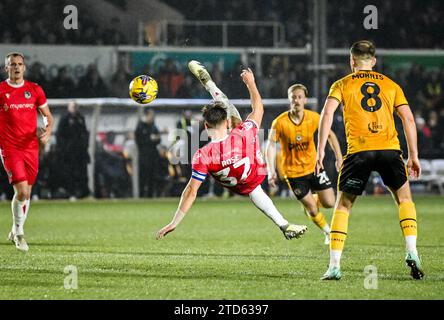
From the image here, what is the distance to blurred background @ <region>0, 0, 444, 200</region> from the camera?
23047 mm

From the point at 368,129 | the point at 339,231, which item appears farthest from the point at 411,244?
the point at 368,129

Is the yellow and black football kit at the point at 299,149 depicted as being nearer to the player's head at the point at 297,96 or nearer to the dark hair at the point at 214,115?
the player's head at the point at 297,96

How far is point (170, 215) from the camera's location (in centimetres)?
1822

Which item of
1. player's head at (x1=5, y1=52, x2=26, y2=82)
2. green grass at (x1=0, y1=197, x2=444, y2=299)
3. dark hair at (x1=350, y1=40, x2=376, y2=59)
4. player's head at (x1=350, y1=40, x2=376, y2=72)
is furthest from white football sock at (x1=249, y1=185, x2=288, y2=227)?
player's head at (x1=5, y1=52, x2=26, y2=82)

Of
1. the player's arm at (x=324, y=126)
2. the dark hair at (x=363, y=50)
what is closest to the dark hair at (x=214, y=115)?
the player's arm at (x=324, y=126)

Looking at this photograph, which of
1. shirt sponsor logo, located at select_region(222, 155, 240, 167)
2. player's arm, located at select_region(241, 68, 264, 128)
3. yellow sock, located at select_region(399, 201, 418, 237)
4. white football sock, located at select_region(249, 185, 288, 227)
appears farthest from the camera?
white football sock, located at select_region(249, 185, 288, 227)

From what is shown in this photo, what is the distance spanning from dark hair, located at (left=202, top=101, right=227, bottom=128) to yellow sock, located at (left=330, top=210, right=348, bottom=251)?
4.79 feet

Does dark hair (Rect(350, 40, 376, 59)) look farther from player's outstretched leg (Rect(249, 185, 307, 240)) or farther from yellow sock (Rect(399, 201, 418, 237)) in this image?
player's outstretched leg (Rect(249, 185, 307, 240))

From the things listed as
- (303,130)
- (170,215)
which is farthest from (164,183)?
(303,130)

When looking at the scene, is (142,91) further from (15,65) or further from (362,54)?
(362,54)

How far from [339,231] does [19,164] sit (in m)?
5.07
